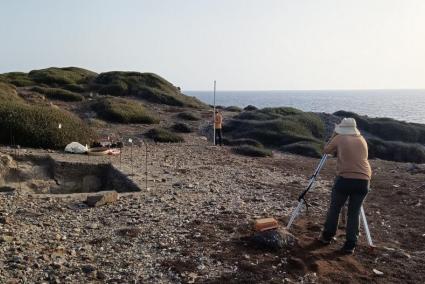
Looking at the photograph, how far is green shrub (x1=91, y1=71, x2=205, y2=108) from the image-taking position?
144ft

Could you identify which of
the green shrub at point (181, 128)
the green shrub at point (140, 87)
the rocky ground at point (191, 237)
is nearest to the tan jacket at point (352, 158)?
the rocky ground at point (191, 237)


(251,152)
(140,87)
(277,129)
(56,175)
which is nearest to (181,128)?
(277,129)

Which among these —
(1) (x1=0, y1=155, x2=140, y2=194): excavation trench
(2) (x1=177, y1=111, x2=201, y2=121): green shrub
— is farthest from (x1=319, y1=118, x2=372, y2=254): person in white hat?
(2) (x1=177, y1=111, x2=201, y2=121): green shrub

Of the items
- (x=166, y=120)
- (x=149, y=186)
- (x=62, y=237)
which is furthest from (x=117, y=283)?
(x=166, y=120)

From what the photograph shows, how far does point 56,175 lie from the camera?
1588 centimetres

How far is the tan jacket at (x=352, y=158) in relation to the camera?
8.78 metres

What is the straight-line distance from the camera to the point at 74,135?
66.3ft

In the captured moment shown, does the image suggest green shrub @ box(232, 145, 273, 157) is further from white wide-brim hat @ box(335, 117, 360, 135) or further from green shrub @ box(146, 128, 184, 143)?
white wide-brim hat @ box(335, 117, 360, 135)

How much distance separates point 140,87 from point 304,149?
2224 cm

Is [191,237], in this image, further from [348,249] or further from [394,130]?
[394,130]

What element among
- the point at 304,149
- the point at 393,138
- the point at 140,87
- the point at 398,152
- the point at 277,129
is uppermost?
the point at 140,87

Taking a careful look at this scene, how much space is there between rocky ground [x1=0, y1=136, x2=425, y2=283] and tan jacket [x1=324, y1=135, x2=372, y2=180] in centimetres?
150

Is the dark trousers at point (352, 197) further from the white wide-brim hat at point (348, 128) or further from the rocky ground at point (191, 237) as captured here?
the white wide-brim hat at point (348, 128)

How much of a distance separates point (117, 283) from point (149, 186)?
656cm
